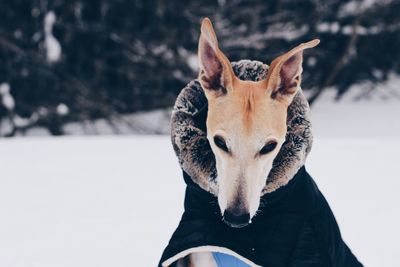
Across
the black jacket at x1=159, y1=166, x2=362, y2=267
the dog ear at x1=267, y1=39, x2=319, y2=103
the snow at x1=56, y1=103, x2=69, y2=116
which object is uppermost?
the dog ear at x1=267, y1=39, x2=319, y2=103

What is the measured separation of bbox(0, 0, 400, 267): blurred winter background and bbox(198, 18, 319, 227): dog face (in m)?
1.74

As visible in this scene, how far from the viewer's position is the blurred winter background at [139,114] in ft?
13.7

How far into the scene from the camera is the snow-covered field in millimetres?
3861

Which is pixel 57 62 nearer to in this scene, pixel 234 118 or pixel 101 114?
pixel 101 114

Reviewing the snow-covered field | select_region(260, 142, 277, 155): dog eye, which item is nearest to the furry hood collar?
select_region(260, 142, 277, 155): dog eye

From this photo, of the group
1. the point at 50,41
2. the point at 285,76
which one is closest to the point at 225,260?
the point at 285,76

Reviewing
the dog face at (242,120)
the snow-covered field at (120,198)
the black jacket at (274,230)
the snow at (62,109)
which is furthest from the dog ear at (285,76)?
the snow at (62,109)

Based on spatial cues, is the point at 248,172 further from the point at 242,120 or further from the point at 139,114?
the point at 139,114

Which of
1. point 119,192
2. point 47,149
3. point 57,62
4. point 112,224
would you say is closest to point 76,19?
point 57,62

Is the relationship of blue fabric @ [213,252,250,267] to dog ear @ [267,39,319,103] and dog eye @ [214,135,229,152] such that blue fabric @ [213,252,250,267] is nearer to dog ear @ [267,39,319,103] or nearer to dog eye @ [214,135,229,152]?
dog eye @ [214,135,229,152]

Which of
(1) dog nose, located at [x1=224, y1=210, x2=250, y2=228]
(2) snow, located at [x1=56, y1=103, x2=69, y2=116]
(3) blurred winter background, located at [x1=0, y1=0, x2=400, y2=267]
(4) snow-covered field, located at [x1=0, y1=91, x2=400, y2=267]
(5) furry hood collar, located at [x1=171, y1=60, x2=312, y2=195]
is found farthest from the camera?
(2) snow, located at [x1=56, y1=103, x2=69, y2=116]

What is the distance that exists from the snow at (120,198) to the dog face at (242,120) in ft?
5.72

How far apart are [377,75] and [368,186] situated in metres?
5.57

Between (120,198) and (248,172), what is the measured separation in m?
2.93
